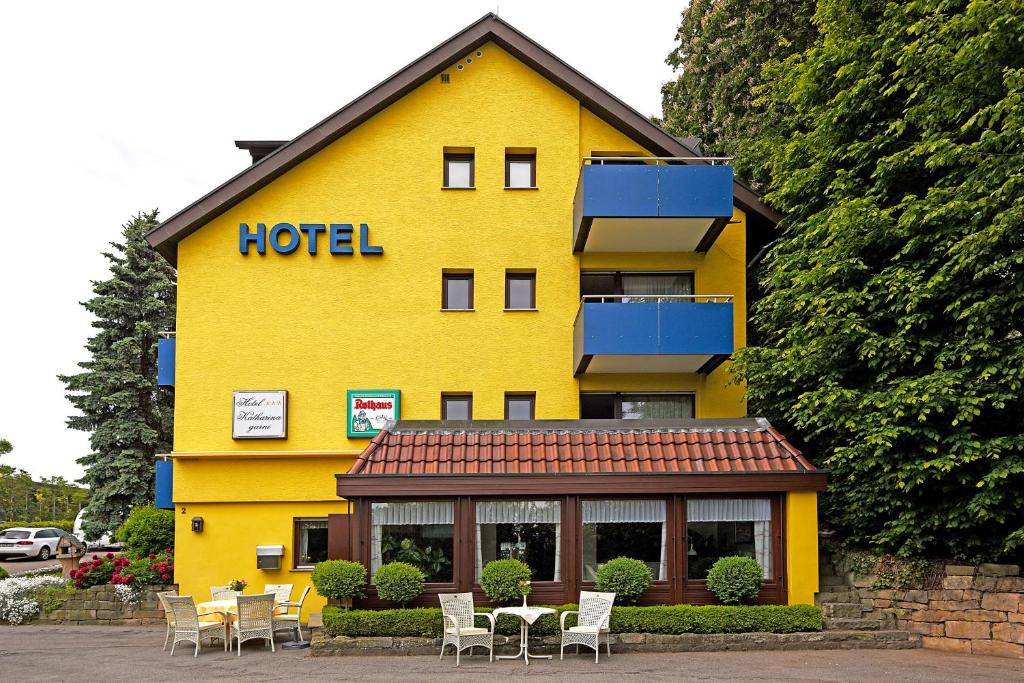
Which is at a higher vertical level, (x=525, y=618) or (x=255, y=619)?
(x=525, y=618)

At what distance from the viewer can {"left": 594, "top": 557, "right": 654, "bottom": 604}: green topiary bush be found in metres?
16.2

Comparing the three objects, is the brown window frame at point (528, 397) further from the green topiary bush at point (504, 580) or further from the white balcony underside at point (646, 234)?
the green topiary bush at point (504, 580)

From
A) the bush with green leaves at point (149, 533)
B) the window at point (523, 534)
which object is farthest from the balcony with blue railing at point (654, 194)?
the bush with green leaves at point (149, 533)

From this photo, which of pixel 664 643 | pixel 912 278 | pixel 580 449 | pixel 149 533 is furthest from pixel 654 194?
pixel 149 533

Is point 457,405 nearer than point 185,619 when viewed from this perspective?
No

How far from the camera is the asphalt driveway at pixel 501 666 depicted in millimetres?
13367

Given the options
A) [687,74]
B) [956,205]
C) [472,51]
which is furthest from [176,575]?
[687,74]

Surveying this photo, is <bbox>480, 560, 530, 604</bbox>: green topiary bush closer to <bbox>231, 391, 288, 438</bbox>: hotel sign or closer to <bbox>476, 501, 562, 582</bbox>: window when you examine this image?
<bbox>476, 501, 562, 582</bbox>: window

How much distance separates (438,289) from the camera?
2194cm

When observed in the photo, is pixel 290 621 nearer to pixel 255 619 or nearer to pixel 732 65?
pixel 255 619

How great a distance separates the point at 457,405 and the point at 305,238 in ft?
16.9

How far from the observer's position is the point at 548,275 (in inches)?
875

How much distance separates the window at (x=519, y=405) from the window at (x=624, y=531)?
521 centimetres

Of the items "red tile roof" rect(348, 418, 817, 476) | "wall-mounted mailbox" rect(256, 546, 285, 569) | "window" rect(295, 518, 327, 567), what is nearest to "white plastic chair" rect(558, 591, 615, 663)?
"red tile roof" rect(348, 418, 817, 476)
